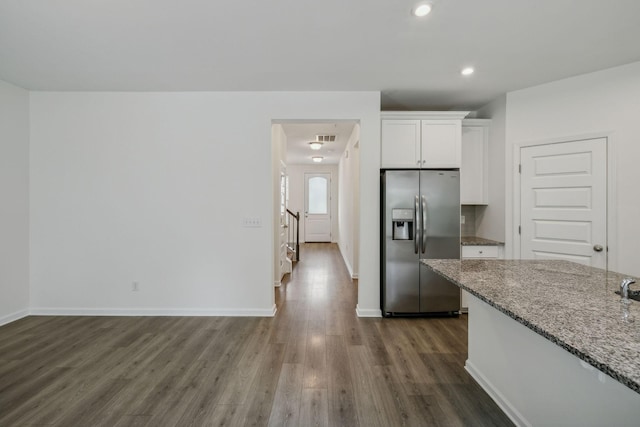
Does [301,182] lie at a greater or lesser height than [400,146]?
greater

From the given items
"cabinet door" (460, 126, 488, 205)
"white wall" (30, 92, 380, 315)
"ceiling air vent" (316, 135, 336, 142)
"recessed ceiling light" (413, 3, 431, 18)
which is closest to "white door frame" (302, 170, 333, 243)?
"ceiling air vent" (316, 135, 336, 142)

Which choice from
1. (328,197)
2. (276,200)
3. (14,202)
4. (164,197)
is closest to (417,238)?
(276,200)

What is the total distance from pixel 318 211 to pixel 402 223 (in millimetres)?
6199

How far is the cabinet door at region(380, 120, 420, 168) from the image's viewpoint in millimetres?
3359

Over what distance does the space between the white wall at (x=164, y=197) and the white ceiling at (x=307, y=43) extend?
9.8 inches

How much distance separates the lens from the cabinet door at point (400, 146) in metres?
3.36

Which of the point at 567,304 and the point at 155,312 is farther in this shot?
the point at 155,312

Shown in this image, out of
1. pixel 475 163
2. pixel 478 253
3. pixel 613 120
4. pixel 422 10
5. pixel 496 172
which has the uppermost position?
pixel 422 10

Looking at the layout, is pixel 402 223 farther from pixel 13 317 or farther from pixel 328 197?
pixel 328 197

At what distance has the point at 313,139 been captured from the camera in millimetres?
5848

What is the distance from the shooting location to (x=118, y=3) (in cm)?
188

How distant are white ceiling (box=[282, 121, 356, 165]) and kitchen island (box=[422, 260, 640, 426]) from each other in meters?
2.46

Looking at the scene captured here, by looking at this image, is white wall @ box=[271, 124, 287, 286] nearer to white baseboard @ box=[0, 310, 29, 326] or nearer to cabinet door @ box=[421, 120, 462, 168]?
cabinet door @ box=[421, 120, 462, 168]

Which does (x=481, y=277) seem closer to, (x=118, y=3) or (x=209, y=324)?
(x=209, y=324)
